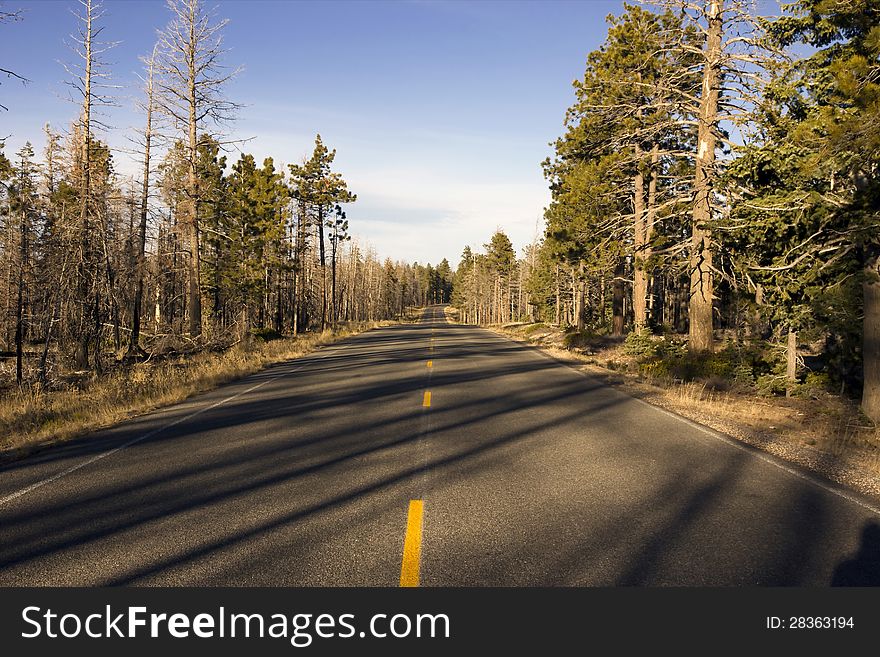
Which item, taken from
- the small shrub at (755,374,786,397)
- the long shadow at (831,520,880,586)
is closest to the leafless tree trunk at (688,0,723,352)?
the small shrub at (755,374,786,397)

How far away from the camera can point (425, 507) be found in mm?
5262

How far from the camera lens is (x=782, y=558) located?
4109mm

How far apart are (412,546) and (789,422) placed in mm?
8504

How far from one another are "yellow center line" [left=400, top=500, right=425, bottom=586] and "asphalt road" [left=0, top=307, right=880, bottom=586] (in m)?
0.03

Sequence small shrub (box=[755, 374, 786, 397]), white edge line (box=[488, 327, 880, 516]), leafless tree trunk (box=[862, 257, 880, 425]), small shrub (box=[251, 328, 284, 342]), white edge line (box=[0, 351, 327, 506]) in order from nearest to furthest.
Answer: white edge line (box=[488, 327, 880, 516]) < white edge line (box=[0, 351, 327, 506]) < leafless tree trunk (box=[862, 257, 880, 425]) < small shrub (box=[755, 374, 786, 397]) < small shrub (box=[251, 328, 284, 342])

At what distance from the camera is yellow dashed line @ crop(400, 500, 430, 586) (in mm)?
3799

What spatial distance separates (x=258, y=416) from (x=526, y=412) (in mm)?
4973

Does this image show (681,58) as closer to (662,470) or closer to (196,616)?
(662,470)

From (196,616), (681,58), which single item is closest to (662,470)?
(196,616)

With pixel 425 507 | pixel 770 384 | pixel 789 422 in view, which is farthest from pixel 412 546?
pixel 770 384

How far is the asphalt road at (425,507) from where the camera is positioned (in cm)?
394

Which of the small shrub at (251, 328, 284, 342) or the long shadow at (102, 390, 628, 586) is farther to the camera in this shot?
the small shrub at (251, 328, 284, 342)

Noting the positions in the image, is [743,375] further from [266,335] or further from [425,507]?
[266,335]

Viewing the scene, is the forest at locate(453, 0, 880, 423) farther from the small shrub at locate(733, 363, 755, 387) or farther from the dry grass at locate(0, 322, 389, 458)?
the dry grass at locate(0, 322, 389, 458)
